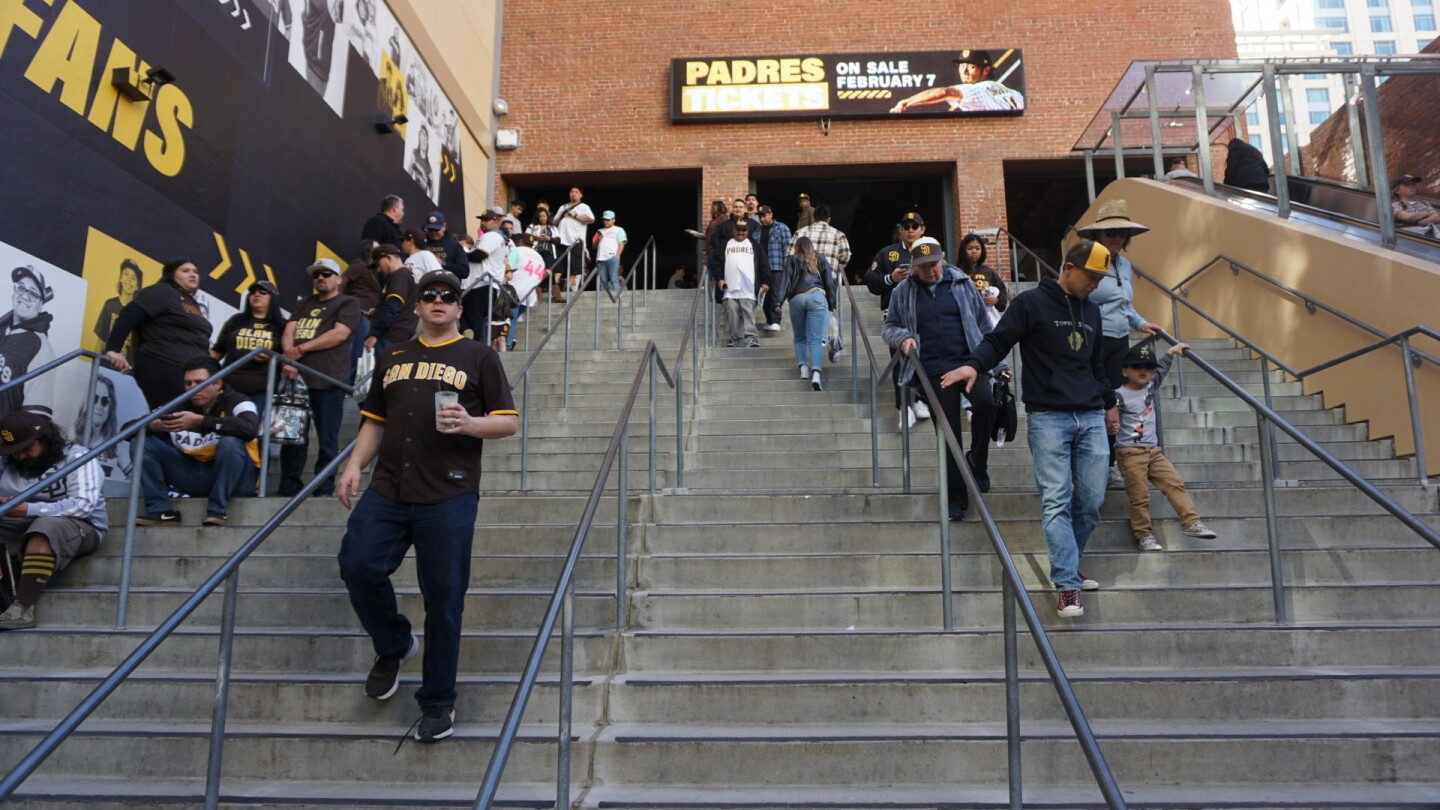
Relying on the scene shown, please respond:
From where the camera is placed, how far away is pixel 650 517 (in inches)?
208

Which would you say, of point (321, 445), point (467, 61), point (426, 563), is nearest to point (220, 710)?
point (426, 563)

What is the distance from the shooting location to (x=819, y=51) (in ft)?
52.1

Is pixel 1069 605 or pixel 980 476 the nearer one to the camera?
pixel 1069 605

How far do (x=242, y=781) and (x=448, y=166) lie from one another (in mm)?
11646

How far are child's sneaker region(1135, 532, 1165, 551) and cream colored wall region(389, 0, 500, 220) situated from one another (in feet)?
36.1

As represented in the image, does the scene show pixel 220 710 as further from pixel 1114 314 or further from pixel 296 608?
pixel 1114 314

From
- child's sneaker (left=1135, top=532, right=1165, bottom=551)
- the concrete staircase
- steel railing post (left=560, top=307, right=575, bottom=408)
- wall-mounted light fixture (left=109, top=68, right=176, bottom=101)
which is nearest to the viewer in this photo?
the concrete staircase

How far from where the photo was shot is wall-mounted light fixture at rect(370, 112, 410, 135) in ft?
37.1

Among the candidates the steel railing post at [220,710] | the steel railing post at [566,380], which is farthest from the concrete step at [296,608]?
the steel railing post at [566,380]

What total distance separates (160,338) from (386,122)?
6044 millimetres

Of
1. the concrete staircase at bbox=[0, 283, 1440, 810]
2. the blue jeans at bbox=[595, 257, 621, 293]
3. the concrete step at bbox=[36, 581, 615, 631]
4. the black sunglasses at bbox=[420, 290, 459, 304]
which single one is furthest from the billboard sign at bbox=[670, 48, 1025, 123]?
the black sunglasses at bbox=[420, 290, 459, 304]

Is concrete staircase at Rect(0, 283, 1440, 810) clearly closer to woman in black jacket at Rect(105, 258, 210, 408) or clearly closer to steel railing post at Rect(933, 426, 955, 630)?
steel railing post at Rect(933, 426, 955, 630)

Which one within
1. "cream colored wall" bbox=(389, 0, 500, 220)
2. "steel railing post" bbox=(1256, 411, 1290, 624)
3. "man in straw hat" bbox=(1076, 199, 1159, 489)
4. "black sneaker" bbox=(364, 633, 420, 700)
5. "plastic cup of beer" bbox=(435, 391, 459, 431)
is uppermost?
"cream colored wall" bbox=(389, 0, 500, 220)

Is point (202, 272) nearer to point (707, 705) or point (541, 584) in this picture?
point (541, 584)
